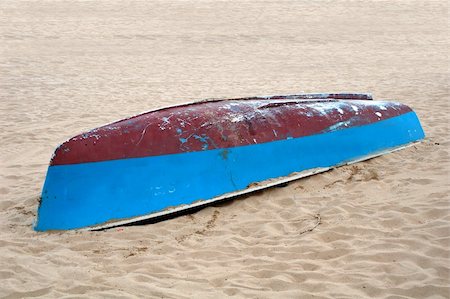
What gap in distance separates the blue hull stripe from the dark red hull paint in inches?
2.7

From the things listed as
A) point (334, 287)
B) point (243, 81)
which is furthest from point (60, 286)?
point (243, 81)

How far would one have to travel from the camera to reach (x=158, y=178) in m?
4.49

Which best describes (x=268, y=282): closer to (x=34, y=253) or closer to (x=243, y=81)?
(x=34, y=253)

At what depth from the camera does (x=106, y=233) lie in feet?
13.9

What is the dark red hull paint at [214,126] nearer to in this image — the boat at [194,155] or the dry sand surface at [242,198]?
the boat at [194,155]

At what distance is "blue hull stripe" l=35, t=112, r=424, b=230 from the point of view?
4285 millimetres

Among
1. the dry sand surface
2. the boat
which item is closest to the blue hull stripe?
the boat

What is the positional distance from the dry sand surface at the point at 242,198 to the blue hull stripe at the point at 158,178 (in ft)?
0.52

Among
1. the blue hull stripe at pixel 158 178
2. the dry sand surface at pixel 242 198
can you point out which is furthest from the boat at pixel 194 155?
the dry sand surface at pixel 242 198

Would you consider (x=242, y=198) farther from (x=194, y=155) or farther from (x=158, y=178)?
(x=158, y=178)

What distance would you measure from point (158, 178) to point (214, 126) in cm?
75

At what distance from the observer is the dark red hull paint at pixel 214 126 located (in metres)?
4.47

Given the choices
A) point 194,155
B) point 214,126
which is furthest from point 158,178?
point 214,126

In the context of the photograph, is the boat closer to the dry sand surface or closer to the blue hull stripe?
the blue hull stripe
